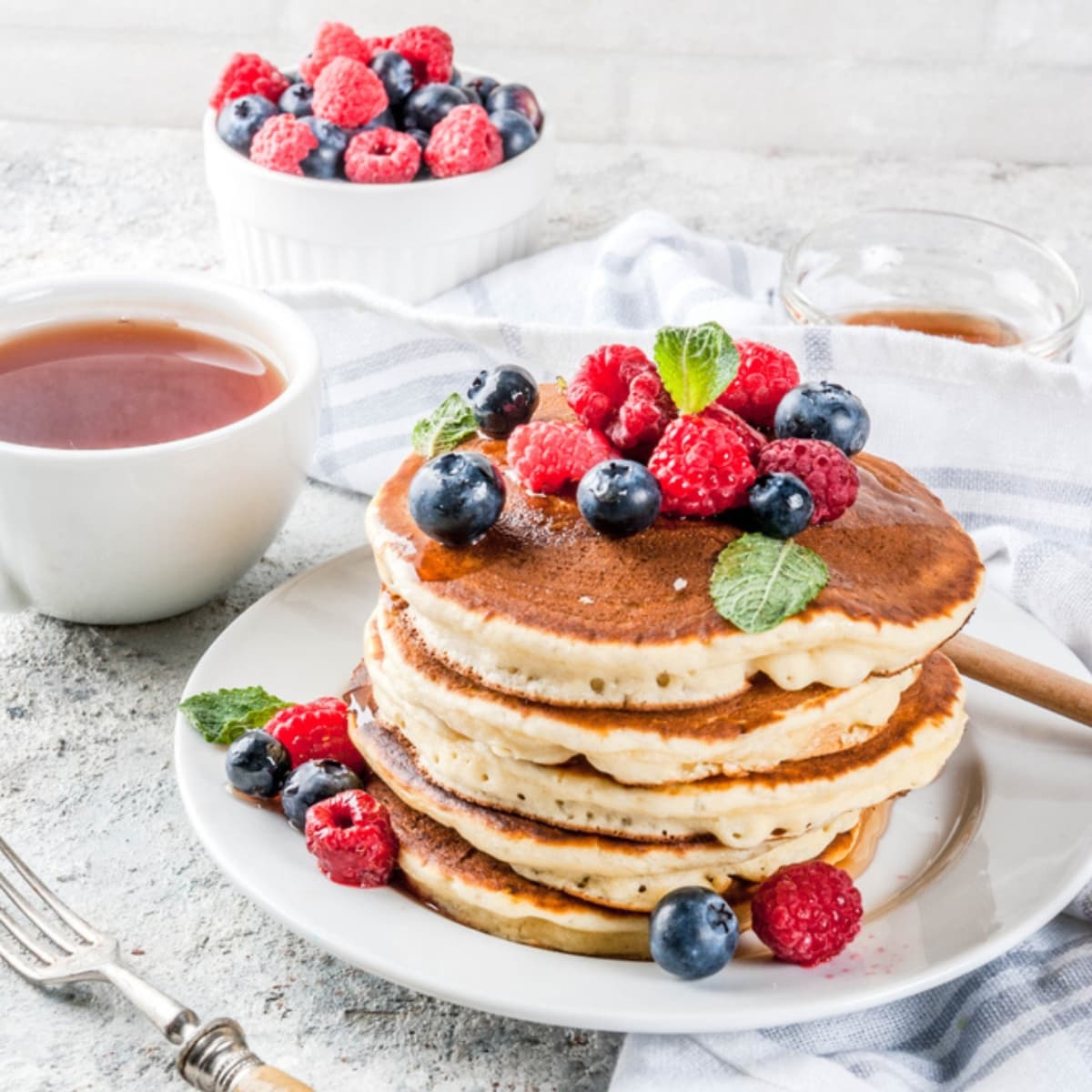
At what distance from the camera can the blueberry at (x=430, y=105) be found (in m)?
2.84

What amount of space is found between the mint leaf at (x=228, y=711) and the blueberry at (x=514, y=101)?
4.73ft

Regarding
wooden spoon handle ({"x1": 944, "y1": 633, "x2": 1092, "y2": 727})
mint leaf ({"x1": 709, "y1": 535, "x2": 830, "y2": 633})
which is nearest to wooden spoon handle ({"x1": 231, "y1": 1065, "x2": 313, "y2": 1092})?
mint leaf ({"x1": 709, "y1": 535, "x2": 830, "y2": 633})

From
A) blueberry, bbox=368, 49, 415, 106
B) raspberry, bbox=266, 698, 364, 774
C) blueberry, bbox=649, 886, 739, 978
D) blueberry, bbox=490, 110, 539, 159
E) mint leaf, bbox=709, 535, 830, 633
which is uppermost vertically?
mint leaf, bbox=709, 535, 830, 633

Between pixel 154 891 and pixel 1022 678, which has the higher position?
pixel 1022 678

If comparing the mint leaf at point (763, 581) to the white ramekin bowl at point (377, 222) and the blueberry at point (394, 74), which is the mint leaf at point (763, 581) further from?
the blueberry at point (394, 74)

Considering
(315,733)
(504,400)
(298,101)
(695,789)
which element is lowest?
(315,733)

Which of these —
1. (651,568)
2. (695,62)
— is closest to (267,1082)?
(651,568)

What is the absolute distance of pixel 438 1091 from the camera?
1543mm

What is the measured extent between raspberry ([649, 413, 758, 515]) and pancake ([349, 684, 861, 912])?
347 millimetres

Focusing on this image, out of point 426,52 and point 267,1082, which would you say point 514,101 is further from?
point 267,1082

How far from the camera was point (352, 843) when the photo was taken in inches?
63.9

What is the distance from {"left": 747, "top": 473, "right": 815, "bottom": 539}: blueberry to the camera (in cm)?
158

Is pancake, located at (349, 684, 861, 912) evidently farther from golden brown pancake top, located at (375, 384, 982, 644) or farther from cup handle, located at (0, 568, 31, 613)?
cup handle, located at (0, 568, 31, 613)

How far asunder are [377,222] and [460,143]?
20cm
